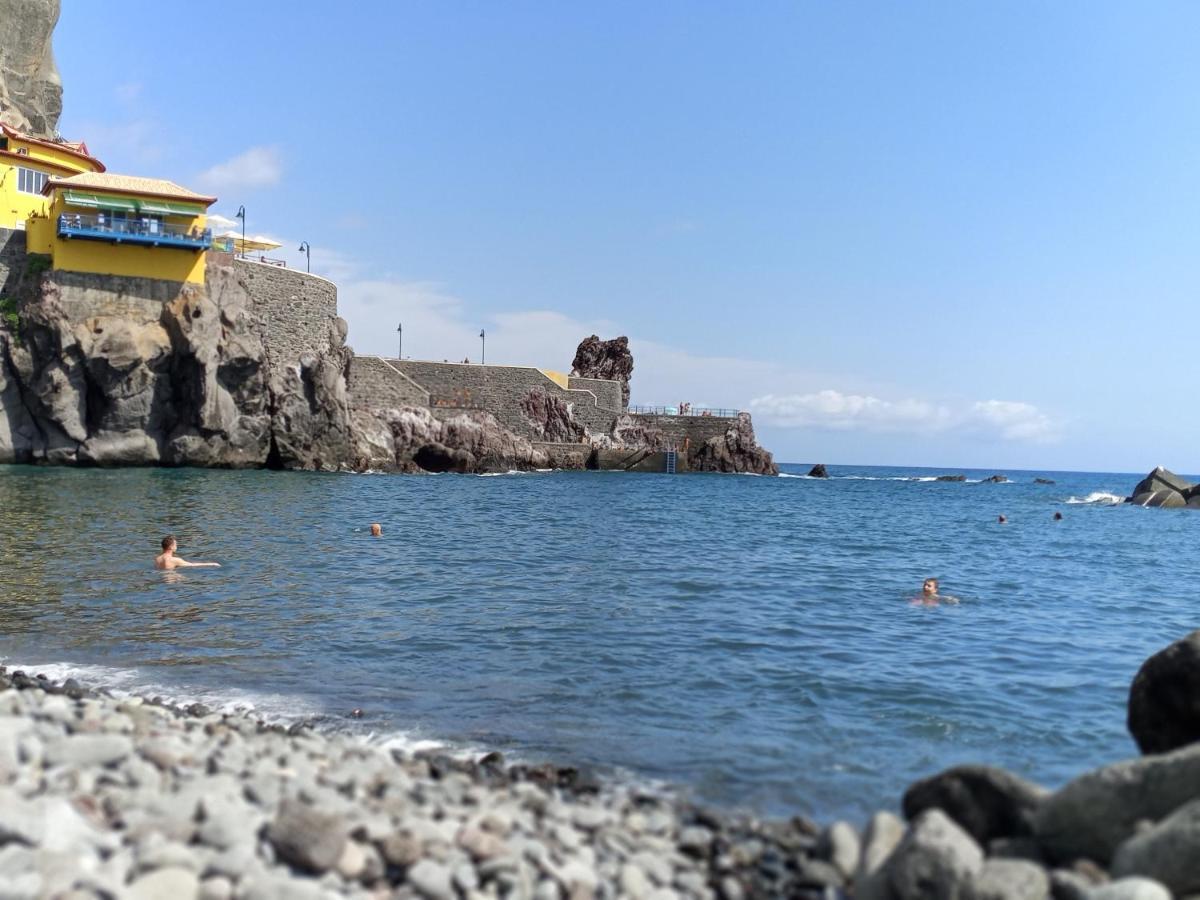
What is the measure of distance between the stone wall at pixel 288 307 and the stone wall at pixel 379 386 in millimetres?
4975

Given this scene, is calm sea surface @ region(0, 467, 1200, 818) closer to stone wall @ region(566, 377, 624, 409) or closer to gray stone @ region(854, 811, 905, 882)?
gray stone @ region(854, 811, 905, 882)

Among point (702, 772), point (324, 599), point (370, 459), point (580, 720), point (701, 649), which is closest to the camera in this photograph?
point (702, 772)

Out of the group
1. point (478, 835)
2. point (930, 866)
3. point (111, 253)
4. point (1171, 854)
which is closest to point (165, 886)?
point (478, 835)

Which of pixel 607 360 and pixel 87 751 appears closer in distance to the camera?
pixel 87 751

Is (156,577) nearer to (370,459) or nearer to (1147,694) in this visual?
(1147,694)

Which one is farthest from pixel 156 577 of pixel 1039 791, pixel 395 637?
pixel 1039 791

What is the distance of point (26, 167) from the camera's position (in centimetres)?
4097

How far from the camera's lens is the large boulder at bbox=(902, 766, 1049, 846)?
16.5ft

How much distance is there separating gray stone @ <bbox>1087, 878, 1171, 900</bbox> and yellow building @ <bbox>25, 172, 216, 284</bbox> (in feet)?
142

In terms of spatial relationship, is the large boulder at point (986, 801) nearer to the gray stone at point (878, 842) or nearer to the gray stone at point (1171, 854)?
the gray stone at point (878, 842)

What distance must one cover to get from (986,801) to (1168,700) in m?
1.95

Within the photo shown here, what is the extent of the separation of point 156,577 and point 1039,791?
534 inches

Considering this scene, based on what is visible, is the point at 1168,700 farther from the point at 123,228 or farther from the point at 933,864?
the point at 123,228

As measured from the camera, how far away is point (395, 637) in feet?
38.9
